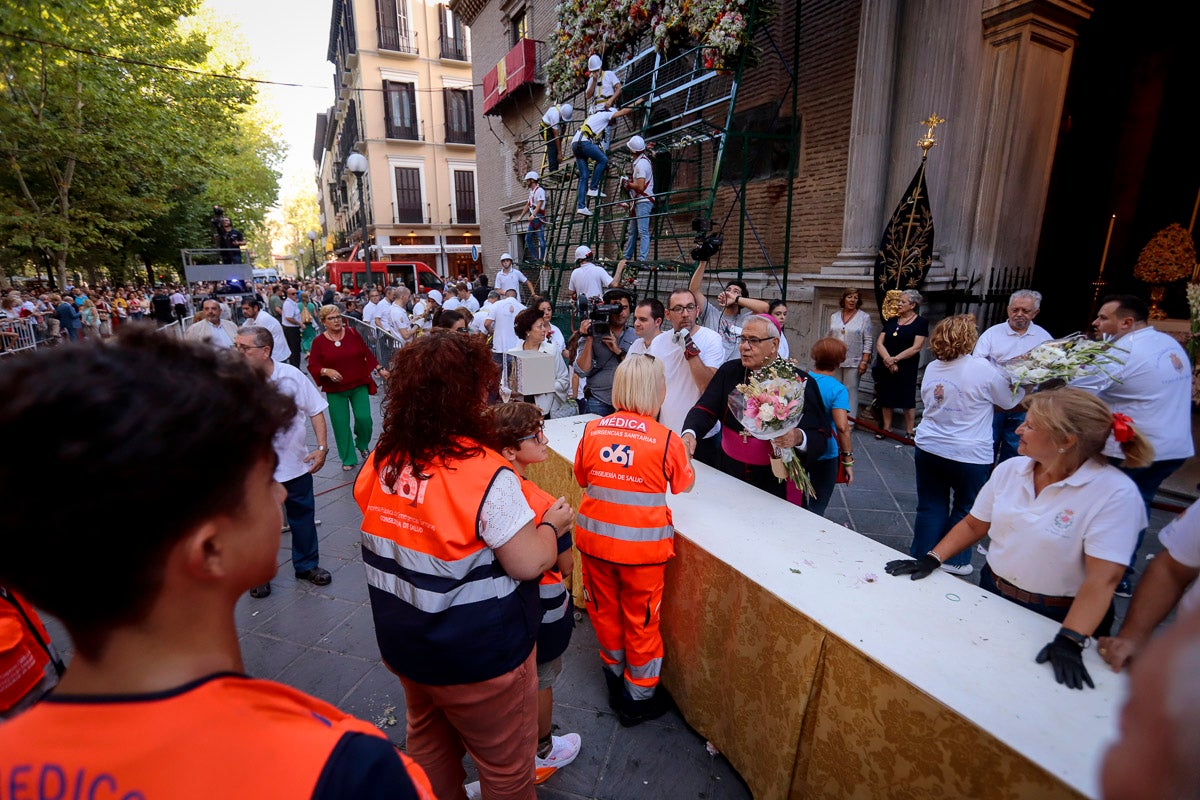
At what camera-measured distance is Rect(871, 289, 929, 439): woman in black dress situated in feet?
20.9

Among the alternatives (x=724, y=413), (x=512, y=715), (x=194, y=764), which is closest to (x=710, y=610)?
(x=512, y=715)

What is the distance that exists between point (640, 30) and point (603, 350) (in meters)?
7.93

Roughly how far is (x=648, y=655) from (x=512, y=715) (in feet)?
3.13

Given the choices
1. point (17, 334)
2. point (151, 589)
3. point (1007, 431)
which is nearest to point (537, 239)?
point (1007, 431)

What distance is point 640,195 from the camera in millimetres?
9102

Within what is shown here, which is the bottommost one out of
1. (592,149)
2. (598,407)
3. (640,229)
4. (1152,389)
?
(598,407)

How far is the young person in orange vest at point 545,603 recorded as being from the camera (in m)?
2.16

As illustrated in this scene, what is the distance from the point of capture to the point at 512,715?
1824mm

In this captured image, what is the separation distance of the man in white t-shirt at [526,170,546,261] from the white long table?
10.8m

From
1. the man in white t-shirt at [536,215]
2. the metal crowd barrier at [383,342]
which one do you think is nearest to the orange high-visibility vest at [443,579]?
the metal crowd barrier at [383,342]

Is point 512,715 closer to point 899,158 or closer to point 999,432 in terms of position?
point 999,432

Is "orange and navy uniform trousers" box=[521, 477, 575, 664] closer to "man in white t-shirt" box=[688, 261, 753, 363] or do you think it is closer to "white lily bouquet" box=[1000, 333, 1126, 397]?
"man in white t-shirt" box=[688, 261, 753, 363]

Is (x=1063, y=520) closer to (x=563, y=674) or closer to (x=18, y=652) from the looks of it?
(x=563, y=674)

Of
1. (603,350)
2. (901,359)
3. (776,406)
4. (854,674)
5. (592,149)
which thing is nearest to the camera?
(854,674)
